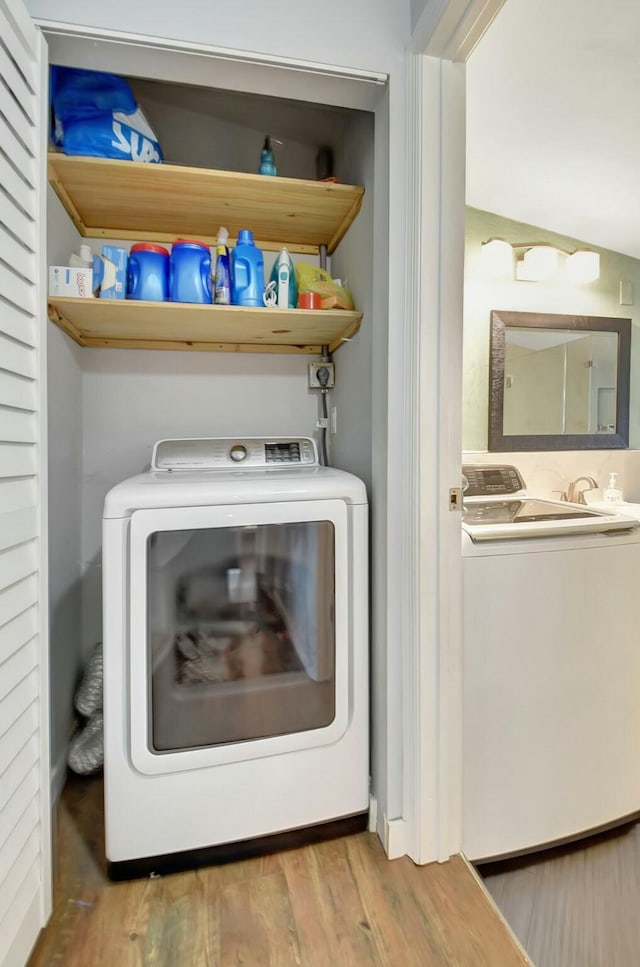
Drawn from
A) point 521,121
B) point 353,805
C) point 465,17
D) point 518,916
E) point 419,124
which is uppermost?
point 521,121

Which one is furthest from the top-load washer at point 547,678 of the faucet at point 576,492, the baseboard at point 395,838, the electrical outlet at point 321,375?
the electrical outlet at point 321,375

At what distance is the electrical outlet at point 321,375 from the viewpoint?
1968 millimetres

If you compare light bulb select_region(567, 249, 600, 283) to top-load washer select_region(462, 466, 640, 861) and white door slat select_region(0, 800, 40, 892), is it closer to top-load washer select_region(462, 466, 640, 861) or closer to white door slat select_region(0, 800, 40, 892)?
top-load washer select_region(462, 466, 640, 861)

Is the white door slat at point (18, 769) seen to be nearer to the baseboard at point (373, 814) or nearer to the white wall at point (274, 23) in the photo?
the baseboard at point (373, 814)

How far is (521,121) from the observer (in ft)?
5.45

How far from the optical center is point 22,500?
1.04 meters

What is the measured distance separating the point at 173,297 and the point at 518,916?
6.72 feet

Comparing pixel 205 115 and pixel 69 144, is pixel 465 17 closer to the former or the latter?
pixel 205 115

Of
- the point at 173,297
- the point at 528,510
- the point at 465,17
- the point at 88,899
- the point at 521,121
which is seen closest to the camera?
the point at 465,17

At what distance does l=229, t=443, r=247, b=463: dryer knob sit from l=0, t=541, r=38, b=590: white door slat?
A: 69 centimetres

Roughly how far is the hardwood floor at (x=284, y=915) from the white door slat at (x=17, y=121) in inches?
71.5

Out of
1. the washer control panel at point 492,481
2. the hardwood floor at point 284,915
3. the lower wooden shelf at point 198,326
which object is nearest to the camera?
the hardwood floor at point 284,915

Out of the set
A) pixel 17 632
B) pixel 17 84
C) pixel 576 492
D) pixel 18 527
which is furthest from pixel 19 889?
pixel 576 492

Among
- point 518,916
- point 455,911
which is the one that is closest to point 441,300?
point 455,911
